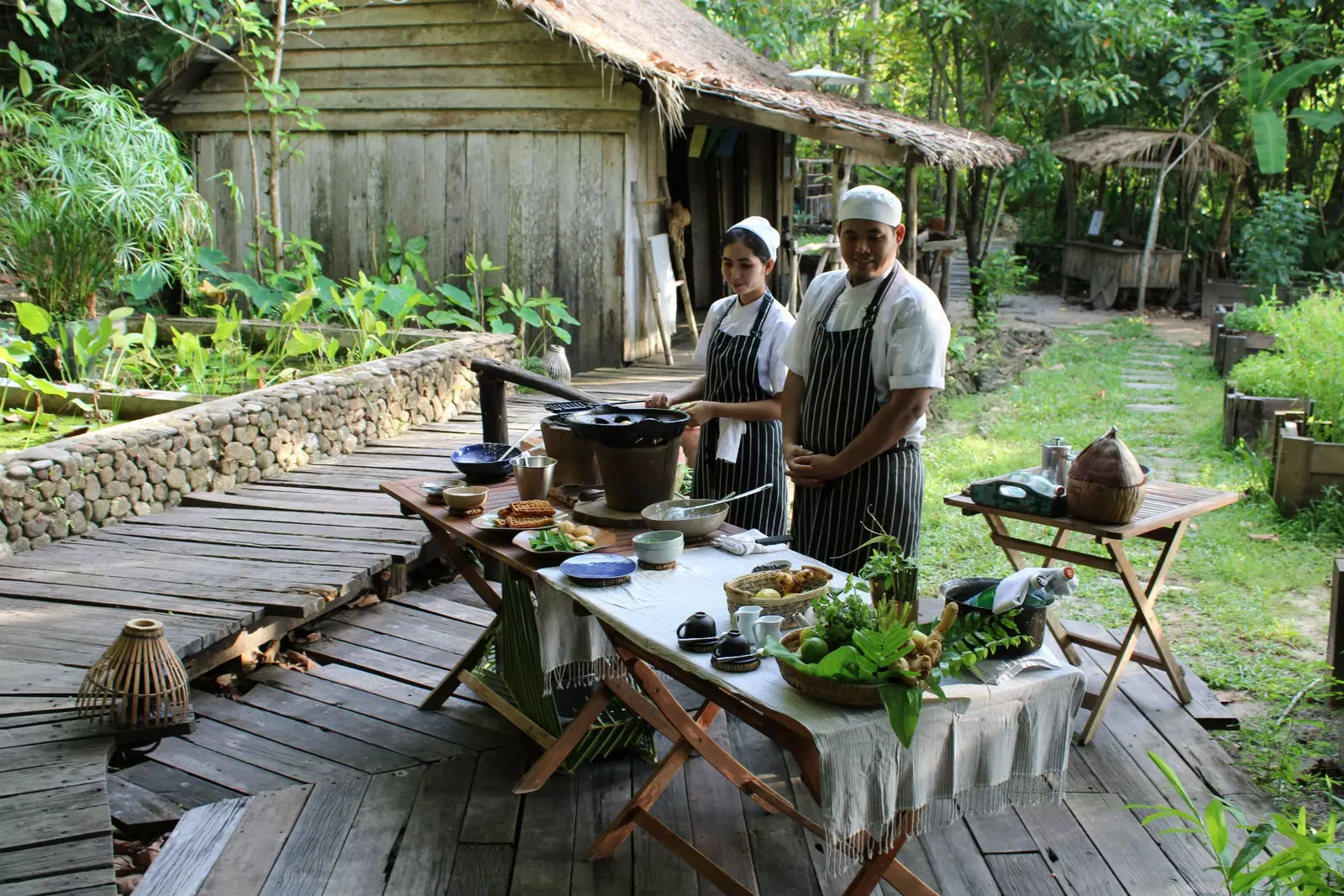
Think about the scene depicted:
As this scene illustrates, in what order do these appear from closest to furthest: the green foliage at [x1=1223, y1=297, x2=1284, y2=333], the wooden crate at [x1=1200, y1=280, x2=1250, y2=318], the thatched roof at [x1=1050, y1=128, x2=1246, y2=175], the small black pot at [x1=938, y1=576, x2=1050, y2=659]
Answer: the small black pot at [x1=938, y1=576, x2=1050, y2=659], the green foliage at [x1=1223, y1=297, x2=1284, y2=333], the wooden crate at [x1=1200, y1=280, x2=1250, y2=318], the thatched roof at [x1=1050, y1=128, x2=1246, y2=175]

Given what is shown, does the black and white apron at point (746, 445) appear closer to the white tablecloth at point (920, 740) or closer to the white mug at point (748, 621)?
the white tablecloth at point (920, 740)

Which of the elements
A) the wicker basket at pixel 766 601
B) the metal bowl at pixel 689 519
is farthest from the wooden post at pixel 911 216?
the wicker basket at pixel 766 601

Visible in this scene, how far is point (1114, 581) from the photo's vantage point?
6305 millimetres

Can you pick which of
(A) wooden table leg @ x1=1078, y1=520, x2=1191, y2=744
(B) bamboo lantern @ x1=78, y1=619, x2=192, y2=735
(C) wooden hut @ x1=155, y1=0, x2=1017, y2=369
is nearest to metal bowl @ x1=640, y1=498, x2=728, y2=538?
(A) wooden table leg @ x1=1078, y1=520, x2=1191, y2=744

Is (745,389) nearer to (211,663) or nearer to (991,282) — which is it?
(211,663)

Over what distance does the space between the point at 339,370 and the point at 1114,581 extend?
4.87 m

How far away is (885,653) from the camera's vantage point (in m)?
2.23

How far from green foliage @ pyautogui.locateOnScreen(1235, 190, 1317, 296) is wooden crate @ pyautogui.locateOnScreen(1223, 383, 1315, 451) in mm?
7501

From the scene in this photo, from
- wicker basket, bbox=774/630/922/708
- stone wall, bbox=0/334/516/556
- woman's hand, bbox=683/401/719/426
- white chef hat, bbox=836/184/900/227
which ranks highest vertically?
white chef hat, bbox=836/184/900/227

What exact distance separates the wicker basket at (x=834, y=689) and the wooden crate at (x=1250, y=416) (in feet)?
24.1

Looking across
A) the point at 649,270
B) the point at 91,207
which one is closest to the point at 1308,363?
the point at 649,270

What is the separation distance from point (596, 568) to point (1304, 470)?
224 inches

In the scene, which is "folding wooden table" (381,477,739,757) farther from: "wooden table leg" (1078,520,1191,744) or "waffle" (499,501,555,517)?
"wooden table leg" (1078,520,1191,744)

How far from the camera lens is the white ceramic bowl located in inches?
124
